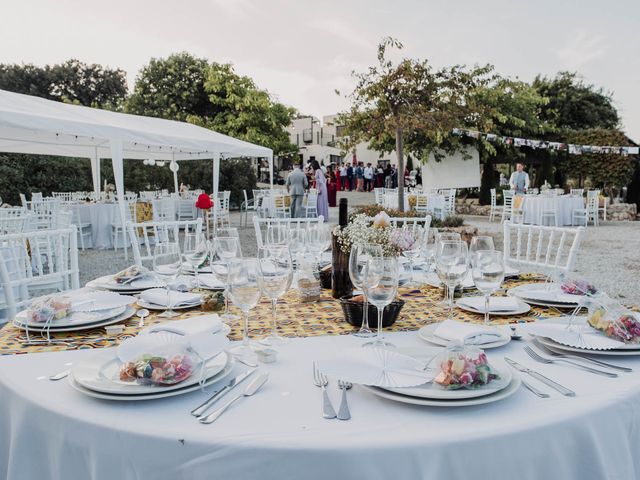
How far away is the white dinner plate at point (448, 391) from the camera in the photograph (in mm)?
1037

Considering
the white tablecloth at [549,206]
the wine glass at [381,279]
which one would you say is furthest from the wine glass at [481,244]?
the white tablecloth at [549,206]

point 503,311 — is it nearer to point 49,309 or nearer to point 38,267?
point 49,309

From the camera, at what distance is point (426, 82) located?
11.9 meters

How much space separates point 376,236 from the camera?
2002mm

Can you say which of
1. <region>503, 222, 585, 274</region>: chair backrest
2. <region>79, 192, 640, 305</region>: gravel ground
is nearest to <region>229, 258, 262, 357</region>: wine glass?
<region>503, 222, 585, 274</region>: chair backrest

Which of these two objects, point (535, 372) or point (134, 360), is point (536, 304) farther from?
point (134, 360)

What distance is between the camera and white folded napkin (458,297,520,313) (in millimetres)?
1816

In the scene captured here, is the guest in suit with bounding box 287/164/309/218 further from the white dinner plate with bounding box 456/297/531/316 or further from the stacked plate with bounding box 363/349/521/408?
the stacked plate with bounding box 363/349/521/408

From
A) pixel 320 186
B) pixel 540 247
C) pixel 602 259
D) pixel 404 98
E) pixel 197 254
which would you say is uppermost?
pixel 404 98

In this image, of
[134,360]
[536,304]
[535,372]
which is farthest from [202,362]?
[536,304]

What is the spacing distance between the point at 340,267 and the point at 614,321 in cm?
101

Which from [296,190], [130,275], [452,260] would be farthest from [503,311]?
[296,190]

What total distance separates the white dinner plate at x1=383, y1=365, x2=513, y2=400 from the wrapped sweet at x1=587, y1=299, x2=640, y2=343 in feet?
1.67

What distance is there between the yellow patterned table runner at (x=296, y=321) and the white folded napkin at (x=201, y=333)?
118 millimetres
